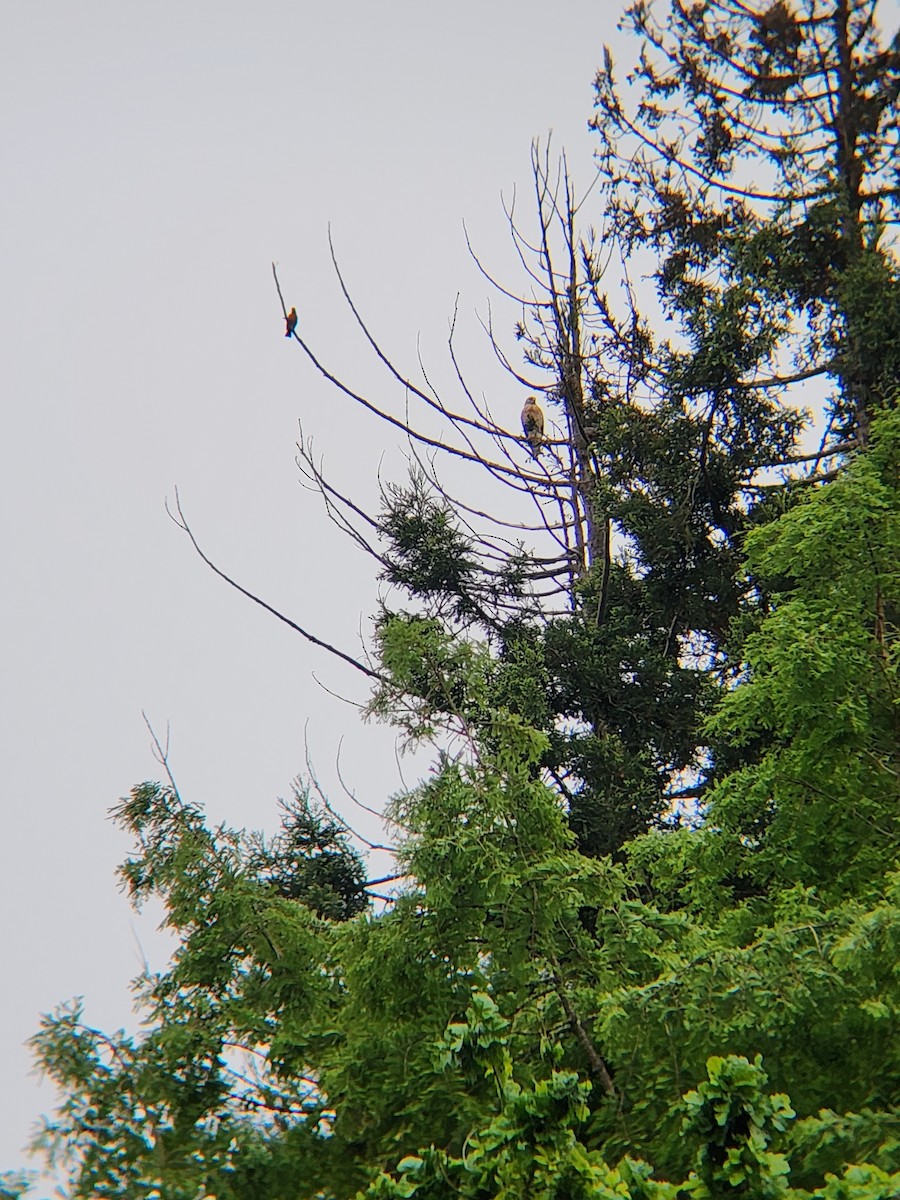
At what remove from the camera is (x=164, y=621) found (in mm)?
70438

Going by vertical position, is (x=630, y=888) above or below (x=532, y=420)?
below

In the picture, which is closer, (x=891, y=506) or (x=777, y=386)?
(x=891, y=506)

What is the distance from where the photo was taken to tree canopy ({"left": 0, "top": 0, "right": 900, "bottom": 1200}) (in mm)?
4172

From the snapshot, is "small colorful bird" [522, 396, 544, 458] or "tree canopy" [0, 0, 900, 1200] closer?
"tree canopy" [0, 0, 900, 1200]

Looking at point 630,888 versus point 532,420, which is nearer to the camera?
point 630,888

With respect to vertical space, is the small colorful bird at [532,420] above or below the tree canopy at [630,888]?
above

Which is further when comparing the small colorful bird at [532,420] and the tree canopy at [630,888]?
the small colorful bird at [532,420]

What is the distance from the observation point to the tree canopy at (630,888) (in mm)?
4172

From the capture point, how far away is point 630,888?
586cm

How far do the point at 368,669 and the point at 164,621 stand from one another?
59459 mm

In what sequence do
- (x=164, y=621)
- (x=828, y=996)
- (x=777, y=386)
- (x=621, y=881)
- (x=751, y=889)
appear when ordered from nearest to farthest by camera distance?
(x=828, y=996) → (x=621, y=881) → (x=751, y=889) → (x=777, y=386) → (x=164, y=621)

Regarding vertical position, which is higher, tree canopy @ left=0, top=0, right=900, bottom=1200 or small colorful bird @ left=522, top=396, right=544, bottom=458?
small colorful bird @ left=522, top=396, right=544, bottom=458

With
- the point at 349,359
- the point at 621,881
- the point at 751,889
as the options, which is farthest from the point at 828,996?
the point at 349,359

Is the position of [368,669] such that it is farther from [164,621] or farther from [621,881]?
[164,621]
